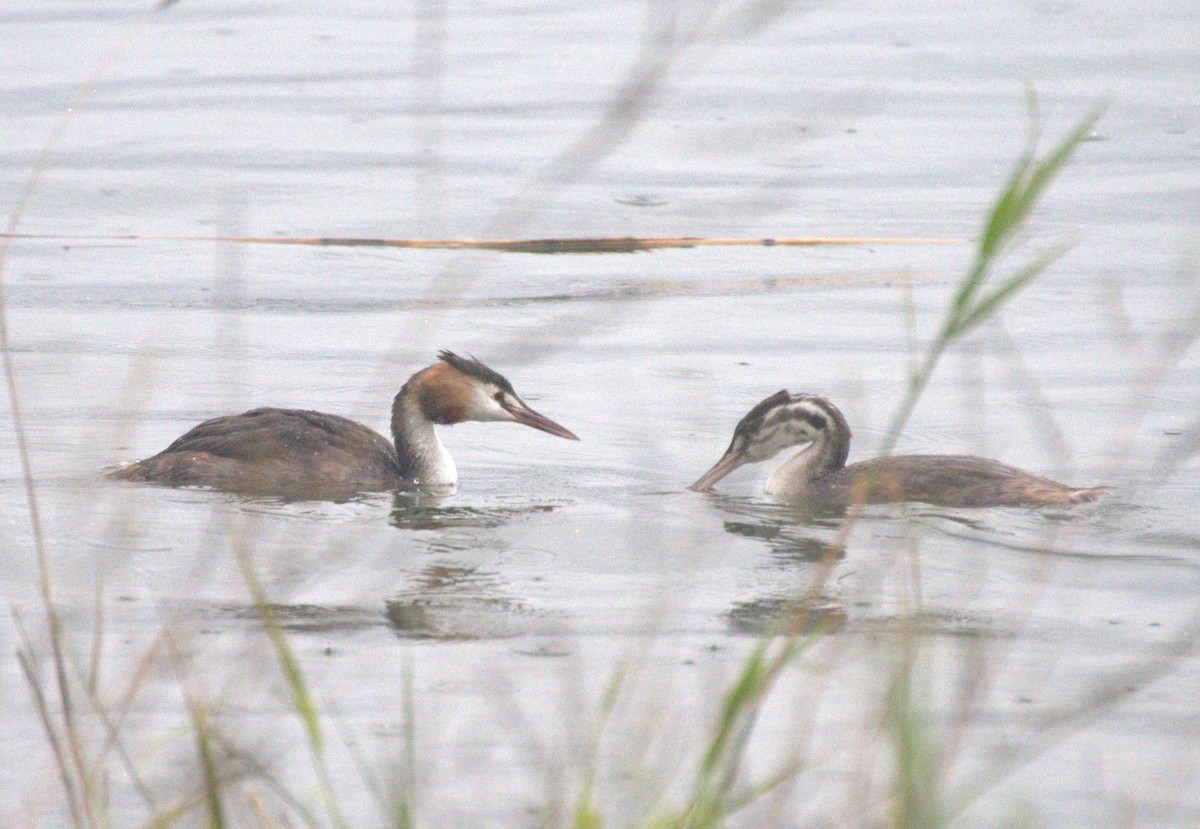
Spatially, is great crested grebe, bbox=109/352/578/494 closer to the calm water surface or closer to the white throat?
the white throat

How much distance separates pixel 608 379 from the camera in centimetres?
952

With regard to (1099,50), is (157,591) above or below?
below

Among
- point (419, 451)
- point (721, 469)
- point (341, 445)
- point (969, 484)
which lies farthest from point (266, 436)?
point (969, 484)

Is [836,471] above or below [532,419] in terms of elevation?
below

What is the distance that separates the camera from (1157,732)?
5141mm

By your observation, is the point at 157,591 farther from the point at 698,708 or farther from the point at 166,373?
the point at 166,373

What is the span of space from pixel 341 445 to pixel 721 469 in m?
1.48

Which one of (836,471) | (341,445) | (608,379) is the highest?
(608,379)

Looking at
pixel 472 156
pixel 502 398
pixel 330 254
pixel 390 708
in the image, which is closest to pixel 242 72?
pixel 472 156

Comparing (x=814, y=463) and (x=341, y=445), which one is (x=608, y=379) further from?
(x=341, y=445)

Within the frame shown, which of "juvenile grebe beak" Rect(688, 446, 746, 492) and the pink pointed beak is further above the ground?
the pink pointed beak

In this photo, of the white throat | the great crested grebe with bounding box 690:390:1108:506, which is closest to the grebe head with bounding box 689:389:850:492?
the great crested grebe with bounding box 690:390:1108:506

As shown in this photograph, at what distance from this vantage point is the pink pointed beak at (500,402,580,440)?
8.38 m

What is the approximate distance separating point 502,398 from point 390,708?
3419mm
